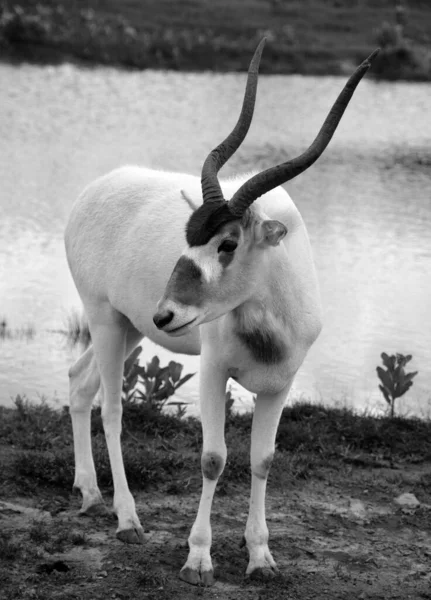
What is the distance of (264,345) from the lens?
4.97m

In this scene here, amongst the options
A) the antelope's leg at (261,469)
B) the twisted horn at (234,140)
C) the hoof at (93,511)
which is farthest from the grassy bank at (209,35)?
the antelope's leg at (261,469)

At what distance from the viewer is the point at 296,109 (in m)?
25.5

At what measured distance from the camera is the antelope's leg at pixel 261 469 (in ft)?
17.2

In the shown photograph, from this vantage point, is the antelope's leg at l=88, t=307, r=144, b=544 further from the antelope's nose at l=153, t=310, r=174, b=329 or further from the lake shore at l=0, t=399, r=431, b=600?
the antelope's nose at l=153, t=310, r=174, b=329

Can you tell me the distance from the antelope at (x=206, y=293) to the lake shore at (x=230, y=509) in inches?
7.0

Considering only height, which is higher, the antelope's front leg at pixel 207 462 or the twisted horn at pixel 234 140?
the twisted horn at pixel 234 140

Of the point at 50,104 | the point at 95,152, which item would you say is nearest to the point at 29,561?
the point at 95,152

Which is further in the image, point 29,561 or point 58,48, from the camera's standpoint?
point 58,48

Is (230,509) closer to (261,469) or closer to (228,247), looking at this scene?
(261,469)

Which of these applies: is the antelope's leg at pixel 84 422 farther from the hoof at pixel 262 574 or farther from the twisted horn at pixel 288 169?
the twisted horn at pixel 288 169

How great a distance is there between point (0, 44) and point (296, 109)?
9.95 m

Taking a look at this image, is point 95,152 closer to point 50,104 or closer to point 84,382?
point 50,104

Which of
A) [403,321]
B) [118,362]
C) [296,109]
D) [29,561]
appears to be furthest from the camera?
[296,109]

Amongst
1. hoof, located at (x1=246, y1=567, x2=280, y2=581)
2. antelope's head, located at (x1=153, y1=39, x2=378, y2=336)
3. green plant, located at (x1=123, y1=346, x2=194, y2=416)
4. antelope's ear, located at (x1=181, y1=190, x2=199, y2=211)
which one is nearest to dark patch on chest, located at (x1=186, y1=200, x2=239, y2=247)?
antelope's head, located at (x1=153, y1=39, x2=378, y2=336)
